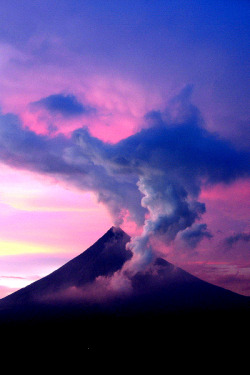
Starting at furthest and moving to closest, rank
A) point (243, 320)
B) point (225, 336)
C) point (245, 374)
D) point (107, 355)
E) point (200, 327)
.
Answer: point (243, 320) → point (200, 327) → point (225, 336) → point (107, 355) → point (245, 374)

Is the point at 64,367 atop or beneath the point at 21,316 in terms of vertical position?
beneath

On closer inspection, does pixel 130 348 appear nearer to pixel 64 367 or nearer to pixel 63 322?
pixel 64 367

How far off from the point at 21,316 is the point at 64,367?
281 feet

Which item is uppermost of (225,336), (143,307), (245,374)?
(143,307)

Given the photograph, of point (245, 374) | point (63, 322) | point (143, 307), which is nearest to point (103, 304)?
point (143, 307)

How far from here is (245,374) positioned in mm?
86938

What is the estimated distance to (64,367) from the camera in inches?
3770

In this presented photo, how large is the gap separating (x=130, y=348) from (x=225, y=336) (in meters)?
43.4

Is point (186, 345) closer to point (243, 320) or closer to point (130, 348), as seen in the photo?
point (130, 348)

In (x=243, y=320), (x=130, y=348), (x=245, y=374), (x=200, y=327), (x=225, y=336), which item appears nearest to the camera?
(x=245, y=374)

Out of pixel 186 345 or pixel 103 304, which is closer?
pixel 186 345

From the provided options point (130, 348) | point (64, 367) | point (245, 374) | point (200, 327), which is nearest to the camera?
point (245, 374)

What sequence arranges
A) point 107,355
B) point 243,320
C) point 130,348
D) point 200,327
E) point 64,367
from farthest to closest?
point 243,320 < point 200,327 < point 130,348 < point 107,355 < point 64,367

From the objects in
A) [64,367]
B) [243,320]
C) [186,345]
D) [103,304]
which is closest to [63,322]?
[103,304]
